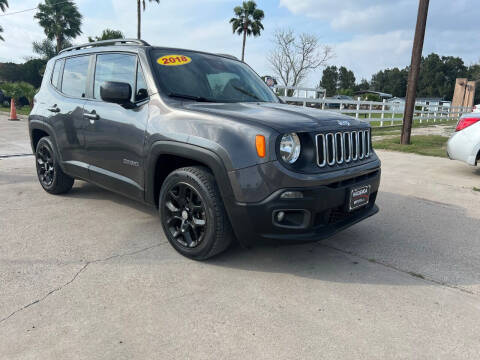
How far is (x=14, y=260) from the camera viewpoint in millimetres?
3115

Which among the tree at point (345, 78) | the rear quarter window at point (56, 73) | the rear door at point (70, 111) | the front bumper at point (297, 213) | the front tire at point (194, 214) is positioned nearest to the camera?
the front bumper at point (297, 213)

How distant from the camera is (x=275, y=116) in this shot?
3.00 meters

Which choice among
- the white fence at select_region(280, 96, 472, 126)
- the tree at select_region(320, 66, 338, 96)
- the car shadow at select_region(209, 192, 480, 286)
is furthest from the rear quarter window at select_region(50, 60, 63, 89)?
the tree at select_region(320, 66, 338, 96)

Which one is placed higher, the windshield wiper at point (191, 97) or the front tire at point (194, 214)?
the windshield wiper at point (191, 97)

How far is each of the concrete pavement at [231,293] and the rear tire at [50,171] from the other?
0.59 meters

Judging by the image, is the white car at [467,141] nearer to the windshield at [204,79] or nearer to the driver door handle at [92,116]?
the windshield at [204,79]

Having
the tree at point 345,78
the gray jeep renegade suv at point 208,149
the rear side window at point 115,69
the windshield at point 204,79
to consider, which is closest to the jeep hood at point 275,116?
the gray jeep renegade suv at point 208,149

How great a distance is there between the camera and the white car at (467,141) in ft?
22.5

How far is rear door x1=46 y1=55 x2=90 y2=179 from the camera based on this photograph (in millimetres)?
4227

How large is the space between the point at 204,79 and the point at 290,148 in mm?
1384

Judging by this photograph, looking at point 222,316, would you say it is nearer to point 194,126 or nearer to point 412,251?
point 194,126

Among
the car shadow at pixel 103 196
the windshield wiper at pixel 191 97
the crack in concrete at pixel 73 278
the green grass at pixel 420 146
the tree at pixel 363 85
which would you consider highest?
the tree at pixel 363 85

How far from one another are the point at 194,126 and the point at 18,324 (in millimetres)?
1741

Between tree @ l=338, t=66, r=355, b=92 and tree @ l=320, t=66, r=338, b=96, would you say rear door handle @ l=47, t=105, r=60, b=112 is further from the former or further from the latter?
tree @ l=338, t=66, r=355, b=92
